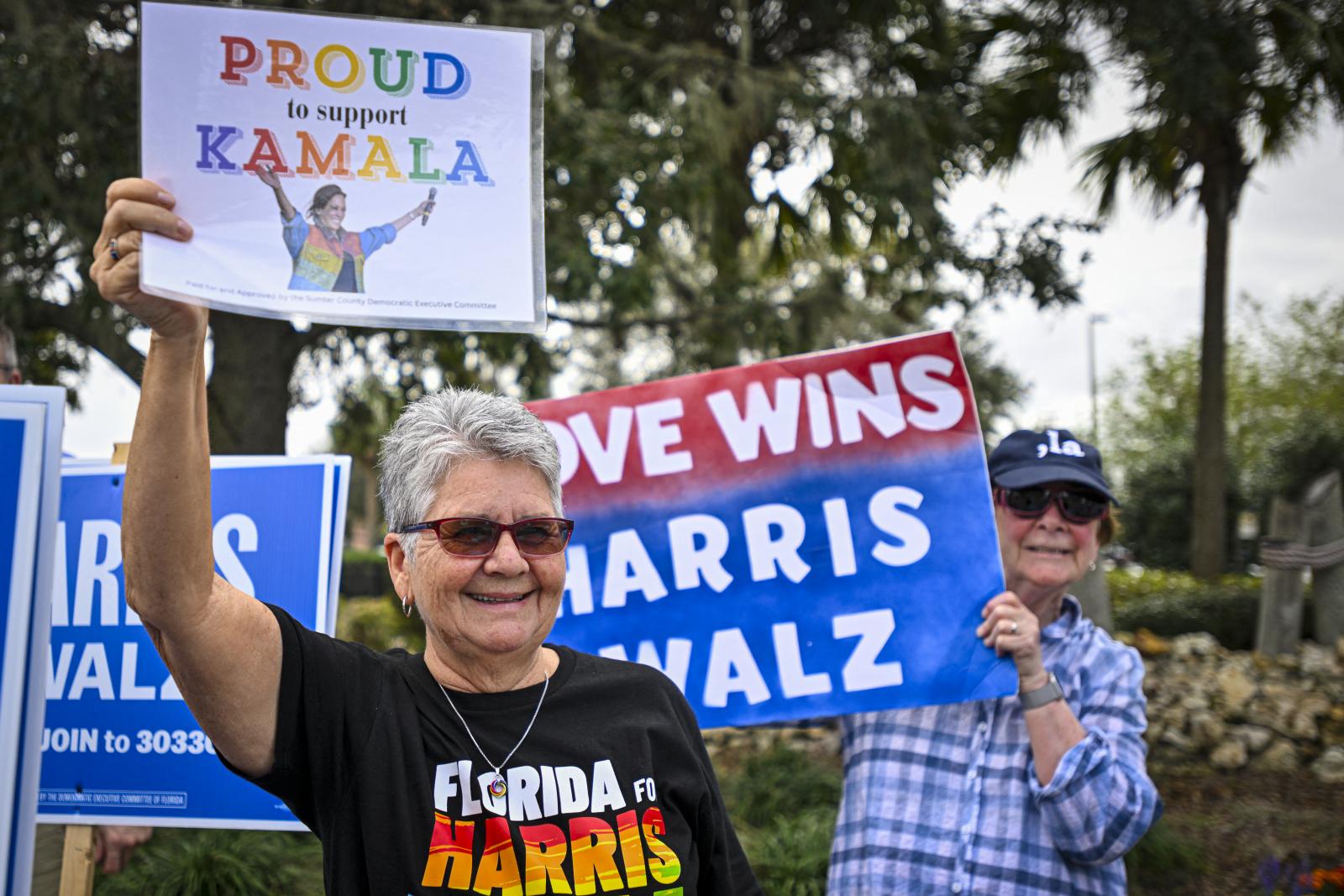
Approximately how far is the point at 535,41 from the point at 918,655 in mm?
1549

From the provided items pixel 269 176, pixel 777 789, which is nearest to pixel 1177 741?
pixel 777 789

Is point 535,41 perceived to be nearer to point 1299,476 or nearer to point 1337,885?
point 1337,885

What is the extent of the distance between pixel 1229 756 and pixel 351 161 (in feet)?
21.9

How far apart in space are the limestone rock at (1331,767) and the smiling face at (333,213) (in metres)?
6.63

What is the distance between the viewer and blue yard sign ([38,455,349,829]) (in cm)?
267

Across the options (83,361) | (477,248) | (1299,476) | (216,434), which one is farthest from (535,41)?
(1299,476)

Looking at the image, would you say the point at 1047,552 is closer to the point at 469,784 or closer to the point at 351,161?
the point at 469,784

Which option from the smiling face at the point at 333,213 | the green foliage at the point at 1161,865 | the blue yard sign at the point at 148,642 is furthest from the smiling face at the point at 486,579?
the green foliage at the point at 1161,865

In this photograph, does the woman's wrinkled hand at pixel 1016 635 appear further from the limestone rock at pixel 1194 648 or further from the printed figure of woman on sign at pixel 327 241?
the limestone rock at pixel 1194 648

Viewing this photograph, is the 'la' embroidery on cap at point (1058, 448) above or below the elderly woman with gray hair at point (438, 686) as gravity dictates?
above

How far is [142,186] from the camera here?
5.12ft

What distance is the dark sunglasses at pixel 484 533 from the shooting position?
175cm

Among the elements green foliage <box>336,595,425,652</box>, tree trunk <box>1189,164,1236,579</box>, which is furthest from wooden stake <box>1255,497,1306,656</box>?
green foliage <box>336,595,425,652</box>

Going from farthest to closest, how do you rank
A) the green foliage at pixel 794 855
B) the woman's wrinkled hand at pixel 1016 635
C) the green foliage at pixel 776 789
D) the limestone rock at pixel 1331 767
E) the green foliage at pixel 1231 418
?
the green foliage at pixel 1231 418 < the limestone rock at pixel 1331 767 < the green foliage at pixel 776 789 < the green foliage at pixel 794 855 < the woman's wrinkled hand at pixel 1016 635
